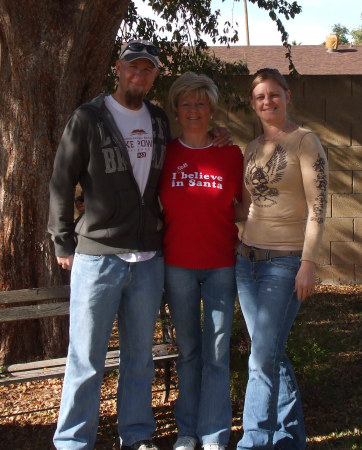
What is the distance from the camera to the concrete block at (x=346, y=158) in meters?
7.67

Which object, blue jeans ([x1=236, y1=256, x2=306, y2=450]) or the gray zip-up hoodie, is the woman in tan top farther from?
the gray zip-up hoodie

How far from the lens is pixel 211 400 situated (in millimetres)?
3262

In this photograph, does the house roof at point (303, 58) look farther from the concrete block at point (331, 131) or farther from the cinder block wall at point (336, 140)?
the concrete block at point (331, 131)

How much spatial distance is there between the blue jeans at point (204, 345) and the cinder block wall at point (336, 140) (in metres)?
4.54

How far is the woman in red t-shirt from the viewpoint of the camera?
3162 millimetres

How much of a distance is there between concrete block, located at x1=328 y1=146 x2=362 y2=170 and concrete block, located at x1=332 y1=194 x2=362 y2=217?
366mm

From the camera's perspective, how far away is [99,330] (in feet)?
10.0

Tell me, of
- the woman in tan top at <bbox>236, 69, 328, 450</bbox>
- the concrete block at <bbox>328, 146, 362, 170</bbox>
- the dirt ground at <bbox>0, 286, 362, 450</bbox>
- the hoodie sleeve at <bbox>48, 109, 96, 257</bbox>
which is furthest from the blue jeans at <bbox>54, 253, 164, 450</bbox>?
the concrete block at <bbox>328, 146, 362, 170</bbox>

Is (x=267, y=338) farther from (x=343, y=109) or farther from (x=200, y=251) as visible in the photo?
(x=343, y=109)

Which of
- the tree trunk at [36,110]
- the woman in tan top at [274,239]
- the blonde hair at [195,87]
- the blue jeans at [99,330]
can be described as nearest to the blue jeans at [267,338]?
the woman in tan top at [274,239]

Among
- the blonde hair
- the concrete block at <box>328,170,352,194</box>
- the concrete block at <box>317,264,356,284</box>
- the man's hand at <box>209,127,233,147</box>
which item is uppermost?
the blonde hair

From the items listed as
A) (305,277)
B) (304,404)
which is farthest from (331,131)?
(305,277)

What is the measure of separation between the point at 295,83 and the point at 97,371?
18.0 feet

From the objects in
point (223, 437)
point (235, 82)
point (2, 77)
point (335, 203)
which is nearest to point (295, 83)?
point (235, 82)
